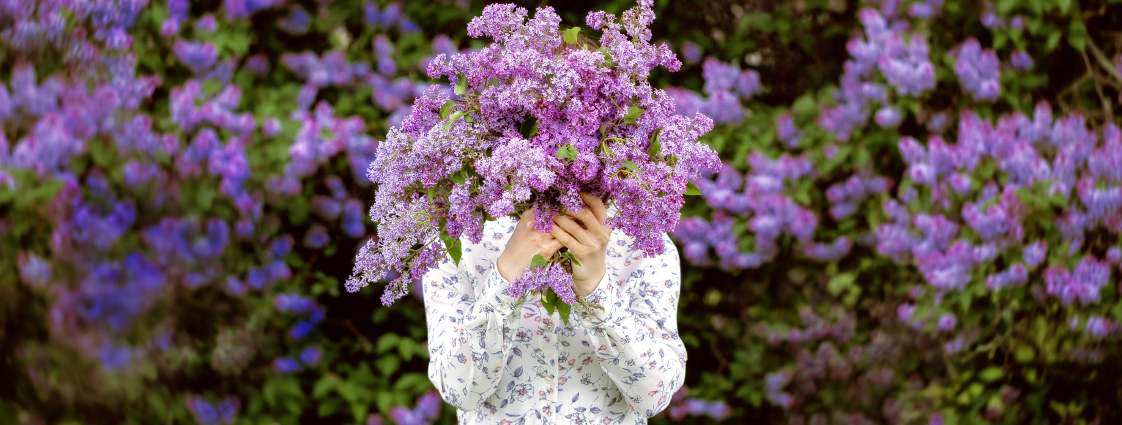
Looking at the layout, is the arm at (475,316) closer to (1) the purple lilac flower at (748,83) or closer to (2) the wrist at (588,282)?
(2) the wrist at (588,282)

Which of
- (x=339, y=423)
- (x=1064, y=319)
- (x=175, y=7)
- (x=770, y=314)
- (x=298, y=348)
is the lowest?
(x=339, y=423)

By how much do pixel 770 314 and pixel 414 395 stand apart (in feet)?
4.40

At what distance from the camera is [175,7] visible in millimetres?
2863

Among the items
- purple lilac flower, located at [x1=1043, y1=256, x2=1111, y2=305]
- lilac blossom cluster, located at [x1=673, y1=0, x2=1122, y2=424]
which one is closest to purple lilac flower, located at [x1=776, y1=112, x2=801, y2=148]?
lilac blossom cluster, located at [x1=673, y1=0, x2=1122, y2=424]

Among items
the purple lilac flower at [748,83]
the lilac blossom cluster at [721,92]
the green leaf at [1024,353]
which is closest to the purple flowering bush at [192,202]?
the lilac blossom cluster at [721,92]

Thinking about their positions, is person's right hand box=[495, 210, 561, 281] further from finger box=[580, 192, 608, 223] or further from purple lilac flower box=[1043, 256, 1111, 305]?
purple lilac flower box=[1043, 256, 1111, 305]

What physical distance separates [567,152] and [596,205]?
171 mm

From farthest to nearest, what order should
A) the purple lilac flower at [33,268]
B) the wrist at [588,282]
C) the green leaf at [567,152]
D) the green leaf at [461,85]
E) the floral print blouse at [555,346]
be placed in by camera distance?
the purple lilac flower at [33,268], the floral print blouse at [555,346], the wrist at [588,282], the green leaf at [461,85], the green leaf at [567,152]

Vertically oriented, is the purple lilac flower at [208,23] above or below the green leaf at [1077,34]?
below

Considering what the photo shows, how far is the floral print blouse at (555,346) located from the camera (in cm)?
156

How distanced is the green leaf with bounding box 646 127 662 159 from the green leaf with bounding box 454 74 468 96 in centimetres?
30

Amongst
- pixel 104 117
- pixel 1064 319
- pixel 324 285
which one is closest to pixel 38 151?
pixel 104 117

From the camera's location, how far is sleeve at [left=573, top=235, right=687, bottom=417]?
1.54 meters

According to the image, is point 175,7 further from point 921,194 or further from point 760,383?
point 921,194
